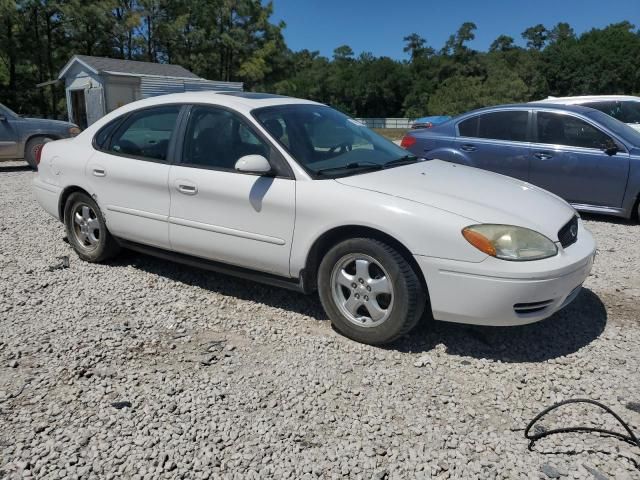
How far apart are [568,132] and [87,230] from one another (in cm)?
583

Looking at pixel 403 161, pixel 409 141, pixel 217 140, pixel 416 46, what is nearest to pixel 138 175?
pixel 217 140

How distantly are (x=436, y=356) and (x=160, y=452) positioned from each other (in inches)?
68.8

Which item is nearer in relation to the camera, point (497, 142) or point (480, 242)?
point (480, 242)

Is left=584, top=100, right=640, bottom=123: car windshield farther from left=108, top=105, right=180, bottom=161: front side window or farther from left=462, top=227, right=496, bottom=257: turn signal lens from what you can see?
left=108, top=105, right=180, bottom=161: front side window

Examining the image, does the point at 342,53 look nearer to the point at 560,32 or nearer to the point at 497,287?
the point at 560,32

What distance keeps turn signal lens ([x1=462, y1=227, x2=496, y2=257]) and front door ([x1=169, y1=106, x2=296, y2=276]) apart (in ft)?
3.81

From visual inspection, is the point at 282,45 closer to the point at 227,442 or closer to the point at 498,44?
the point at 227,442

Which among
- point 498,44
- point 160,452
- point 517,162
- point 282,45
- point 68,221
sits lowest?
point 160,452

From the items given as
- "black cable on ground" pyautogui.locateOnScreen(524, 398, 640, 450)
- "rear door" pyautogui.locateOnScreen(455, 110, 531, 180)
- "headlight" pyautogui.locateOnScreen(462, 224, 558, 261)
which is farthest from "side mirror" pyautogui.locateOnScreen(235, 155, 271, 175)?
"rear door" pyautogui.locateOnScreen(455, 110, 531, 180)

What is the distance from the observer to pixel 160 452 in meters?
2.53

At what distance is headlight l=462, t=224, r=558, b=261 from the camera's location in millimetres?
3119

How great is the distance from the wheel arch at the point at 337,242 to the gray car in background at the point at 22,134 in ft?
32.9

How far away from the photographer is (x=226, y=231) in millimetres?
3971

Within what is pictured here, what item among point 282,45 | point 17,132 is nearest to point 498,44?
point 282,45
